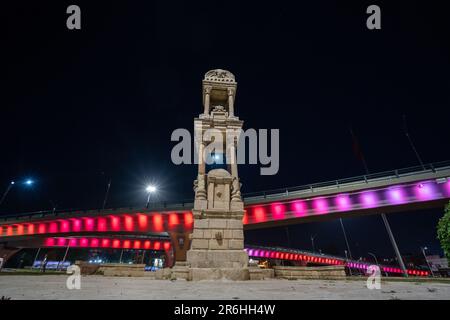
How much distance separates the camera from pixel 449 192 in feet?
92.3

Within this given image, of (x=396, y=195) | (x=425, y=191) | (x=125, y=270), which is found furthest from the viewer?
(x=396, y=195)

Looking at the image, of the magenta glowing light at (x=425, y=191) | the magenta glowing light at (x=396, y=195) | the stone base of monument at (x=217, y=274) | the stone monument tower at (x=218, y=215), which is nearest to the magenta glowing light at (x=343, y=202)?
the magenta glowing light at (x=396, y=195)

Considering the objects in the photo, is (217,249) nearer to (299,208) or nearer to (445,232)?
(445,232)

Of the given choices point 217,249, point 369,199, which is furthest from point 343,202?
point 217,249

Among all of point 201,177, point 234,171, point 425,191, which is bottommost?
point 201,177

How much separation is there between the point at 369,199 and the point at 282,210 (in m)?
12.3

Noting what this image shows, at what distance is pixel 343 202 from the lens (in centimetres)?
3316

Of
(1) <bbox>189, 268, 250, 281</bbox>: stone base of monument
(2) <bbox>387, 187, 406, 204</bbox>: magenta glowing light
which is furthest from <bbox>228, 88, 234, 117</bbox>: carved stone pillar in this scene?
(2) <bbox>387, 187, 406, 204</bbox>: magenta glowing light

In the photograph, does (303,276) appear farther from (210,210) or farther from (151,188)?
(151,188)

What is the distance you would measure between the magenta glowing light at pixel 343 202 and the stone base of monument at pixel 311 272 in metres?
→ 23.7

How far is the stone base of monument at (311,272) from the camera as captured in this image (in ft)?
38.3

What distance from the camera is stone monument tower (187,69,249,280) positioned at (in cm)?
1096
